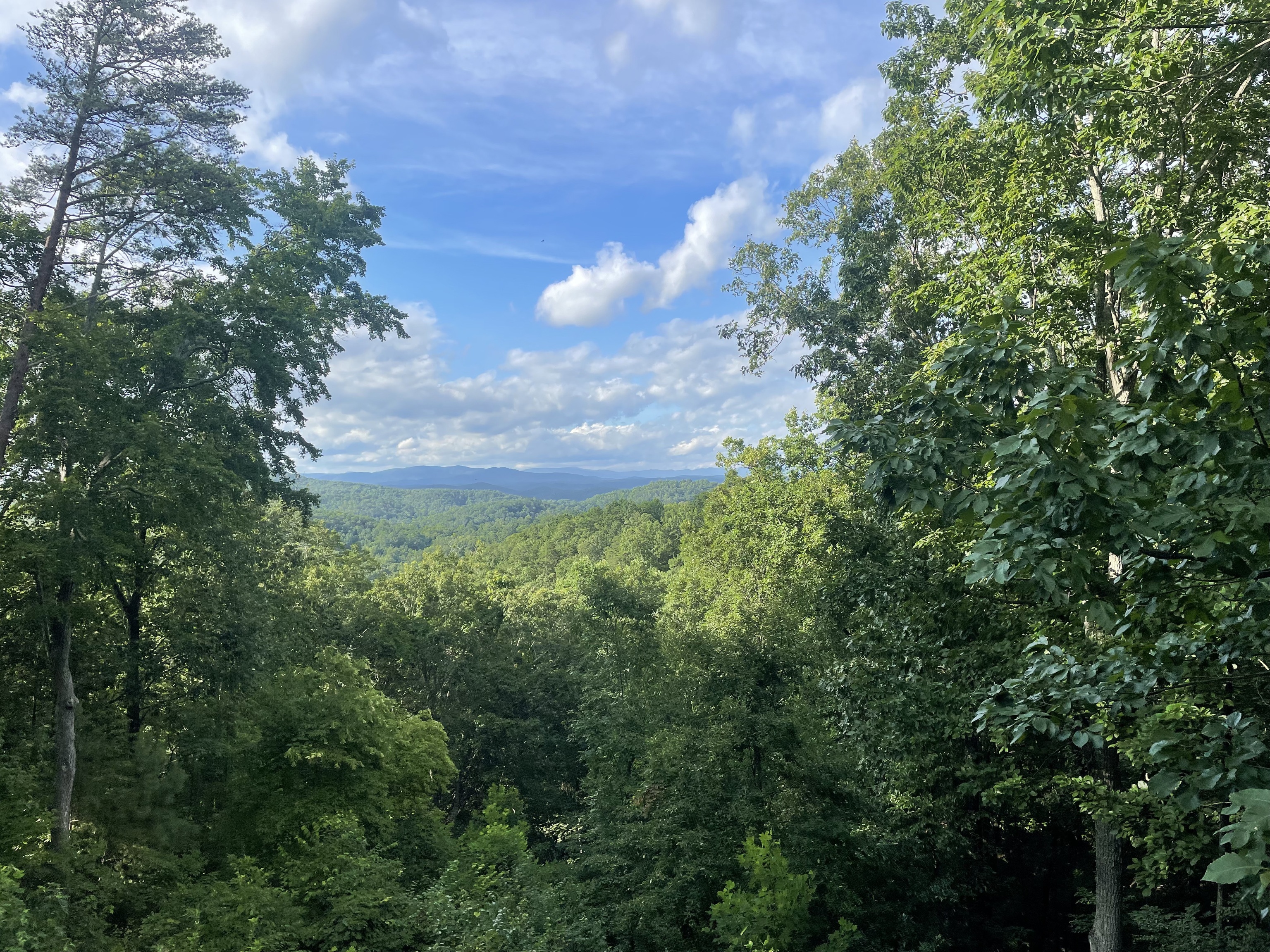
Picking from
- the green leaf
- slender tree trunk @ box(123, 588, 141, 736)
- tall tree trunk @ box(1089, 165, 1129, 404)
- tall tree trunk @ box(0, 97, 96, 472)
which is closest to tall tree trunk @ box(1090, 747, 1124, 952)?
tall tree trunk @ box(1089, 165, 1129, 404)

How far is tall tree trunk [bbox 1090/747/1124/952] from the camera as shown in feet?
25.7

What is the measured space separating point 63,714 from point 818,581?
1507 centimetres

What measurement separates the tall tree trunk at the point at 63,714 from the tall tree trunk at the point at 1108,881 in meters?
15.3

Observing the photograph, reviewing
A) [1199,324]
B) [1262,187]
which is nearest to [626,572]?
[1262,187]

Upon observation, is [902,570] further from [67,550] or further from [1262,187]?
[67,550]

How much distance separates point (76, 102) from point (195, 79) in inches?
91.4

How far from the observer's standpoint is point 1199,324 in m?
2.71

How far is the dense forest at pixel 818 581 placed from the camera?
3008mm

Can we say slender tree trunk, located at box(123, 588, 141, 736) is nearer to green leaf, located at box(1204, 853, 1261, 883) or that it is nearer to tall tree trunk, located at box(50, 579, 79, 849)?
tall tree trunk, located at box(50, 579, 79, 849)

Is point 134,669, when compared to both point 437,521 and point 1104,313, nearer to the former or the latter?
point 1104,313

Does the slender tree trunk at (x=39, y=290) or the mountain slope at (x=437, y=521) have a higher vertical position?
the slender tree trunk at (x=39, y=290)

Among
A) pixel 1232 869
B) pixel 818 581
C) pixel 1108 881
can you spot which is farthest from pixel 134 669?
pixel 1232 869

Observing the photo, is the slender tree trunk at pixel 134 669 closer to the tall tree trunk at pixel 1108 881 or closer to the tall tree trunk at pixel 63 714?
the tall tree trunk at pixel 63 714

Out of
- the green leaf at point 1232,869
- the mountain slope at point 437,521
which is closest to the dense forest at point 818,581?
the green leaf at point 1232,869
